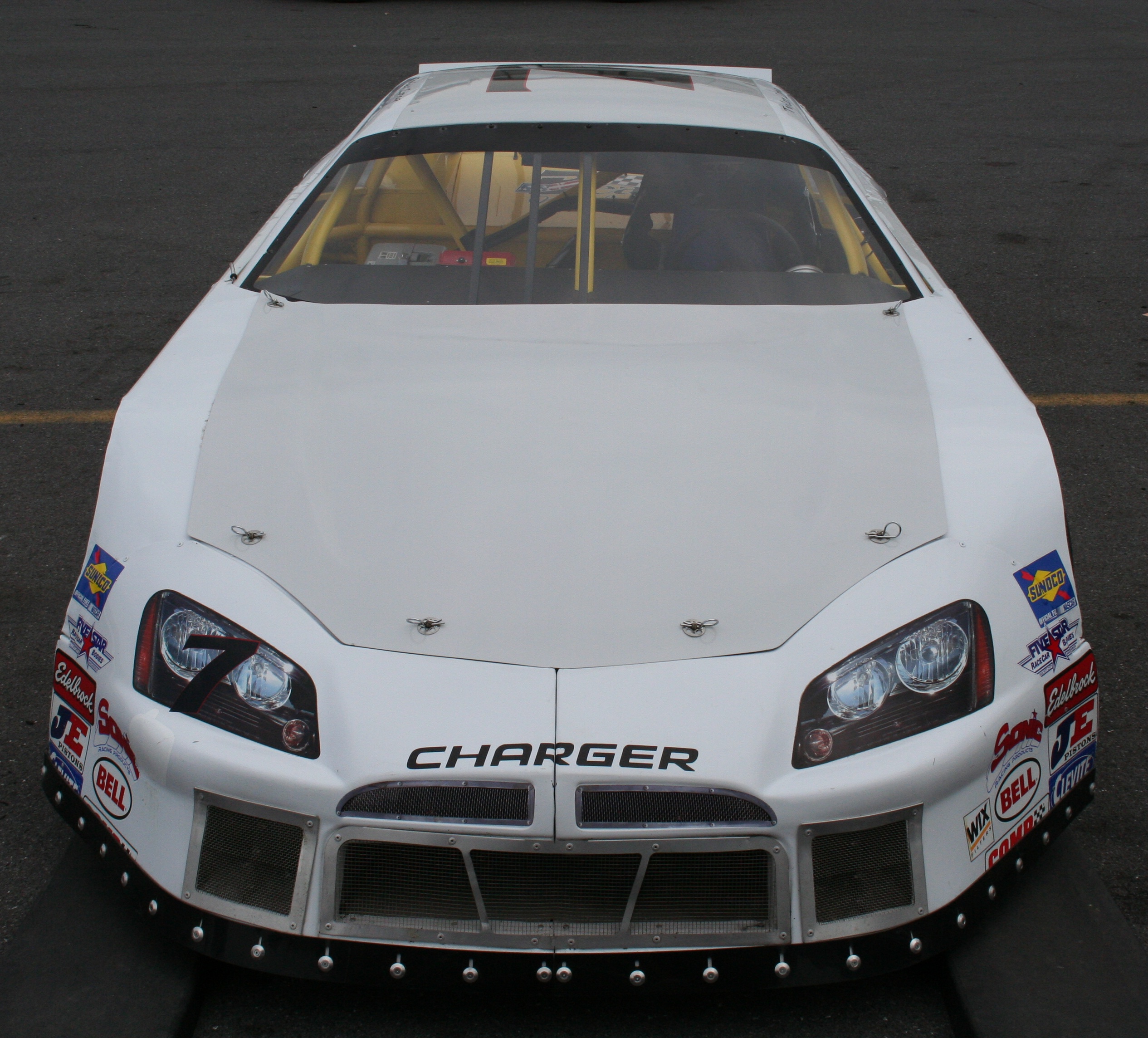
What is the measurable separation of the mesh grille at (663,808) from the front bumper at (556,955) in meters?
0.19

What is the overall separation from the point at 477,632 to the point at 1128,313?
423 centimetres

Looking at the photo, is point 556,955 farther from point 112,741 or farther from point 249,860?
point 112,741

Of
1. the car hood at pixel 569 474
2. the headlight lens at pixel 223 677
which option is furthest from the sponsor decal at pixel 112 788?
the car hood at pixel 569 474

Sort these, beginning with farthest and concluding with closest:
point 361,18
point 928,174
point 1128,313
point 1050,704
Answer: point 361,18 → point 928,174 → point 1128,313 → point 1050,704

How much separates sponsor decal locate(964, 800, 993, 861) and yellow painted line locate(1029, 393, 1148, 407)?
2.69 metres

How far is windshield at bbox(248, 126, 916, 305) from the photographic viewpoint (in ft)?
9.12

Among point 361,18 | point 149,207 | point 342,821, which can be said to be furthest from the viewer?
point 361,18

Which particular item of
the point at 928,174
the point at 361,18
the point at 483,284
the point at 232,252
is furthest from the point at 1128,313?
the point at 361,18

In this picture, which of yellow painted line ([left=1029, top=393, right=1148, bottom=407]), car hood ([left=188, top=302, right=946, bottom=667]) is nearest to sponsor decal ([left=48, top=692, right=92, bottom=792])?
car hood ([left=188, top=302, right=946, bottom=667])

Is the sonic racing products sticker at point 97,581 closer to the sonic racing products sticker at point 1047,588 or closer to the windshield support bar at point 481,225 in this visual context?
→ the windshield support bar at point 481,225

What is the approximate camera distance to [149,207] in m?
6.42

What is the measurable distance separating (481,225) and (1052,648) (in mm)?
1722

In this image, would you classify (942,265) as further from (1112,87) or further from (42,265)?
(1112,87)

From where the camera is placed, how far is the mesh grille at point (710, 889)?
5.50 ft
